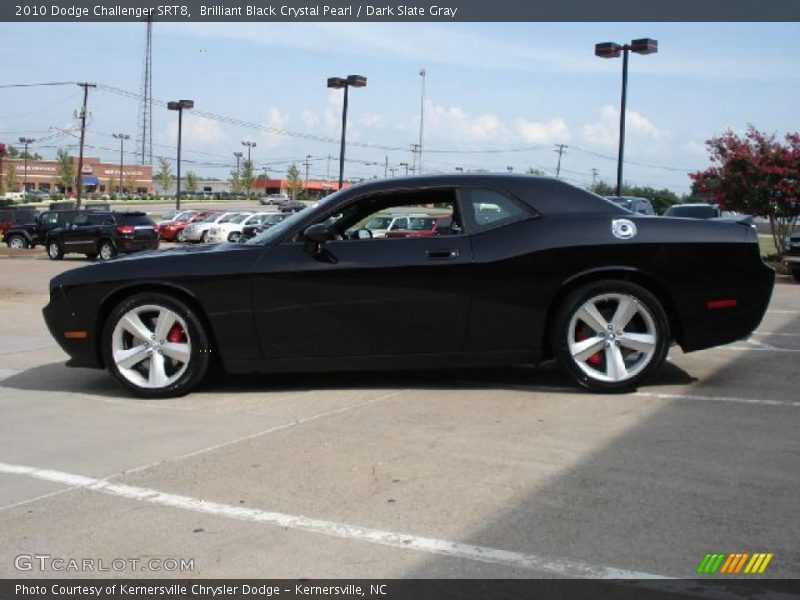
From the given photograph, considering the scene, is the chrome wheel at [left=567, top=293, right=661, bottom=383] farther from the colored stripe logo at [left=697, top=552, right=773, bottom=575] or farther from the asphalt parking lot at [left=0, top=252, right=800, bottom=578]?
the colored stripe logo at [left=697, top=552, right=773, bottom=575]

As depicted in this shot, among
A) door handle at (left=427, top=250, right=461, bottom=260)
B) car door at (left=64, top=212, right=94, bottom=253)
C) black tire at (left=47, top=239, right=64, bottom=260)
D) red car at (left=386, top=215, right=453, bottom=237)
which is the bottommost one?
black tire at (left=47, top=239, right=64, bottom=260)

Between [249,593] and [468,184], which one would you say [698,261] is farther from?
[249,593]

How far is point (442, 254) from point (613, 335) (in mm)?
1351

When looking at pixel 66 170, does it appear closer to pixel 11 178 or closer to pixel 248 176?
pixel 11 178

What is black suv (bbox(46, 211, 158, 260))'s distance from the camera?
2780 cm

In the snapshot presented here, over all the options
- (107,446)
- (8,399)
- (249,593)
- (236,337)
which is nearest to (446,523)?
(249,593)

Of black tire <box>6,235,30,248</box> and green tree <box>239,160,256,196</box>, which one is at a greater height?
green tree <box>239,160,256,196</box>

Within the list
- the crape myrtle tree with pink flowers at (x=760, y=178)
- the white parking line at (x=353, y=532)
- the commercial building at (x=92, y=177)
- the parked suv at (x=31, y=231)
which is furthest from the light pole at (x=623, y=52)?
the commercial building at (x=92, y=177)

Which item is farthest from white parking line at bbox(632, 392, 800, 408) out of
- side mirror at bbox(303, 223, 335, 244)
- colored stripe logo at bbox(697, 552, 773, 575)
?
colored stripe logo at bbox(697, 552, 773, 575)

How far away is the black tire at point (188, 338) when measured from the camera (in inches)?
247

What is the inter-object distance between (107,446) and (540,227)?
Answer: 129 inches

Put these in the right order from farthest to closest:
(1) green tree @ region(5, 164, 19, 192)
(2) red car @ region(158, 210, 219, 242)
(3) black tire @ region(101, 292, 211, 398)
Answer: (1) green tree @ region(5, 164, 19, 192) < (2) red car @ region(158, 210, 219, 242) < (3) black tire @ region(101, 292, 211, 398)

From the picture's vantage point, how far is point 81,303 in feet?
21.0

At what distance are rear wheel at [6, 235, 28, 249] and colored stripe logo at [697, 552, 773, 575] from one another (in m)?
36.0
